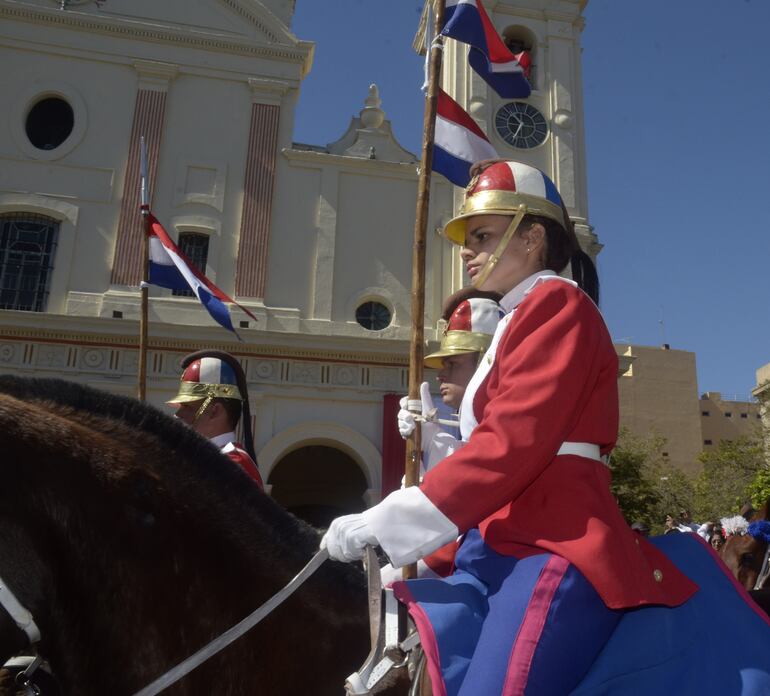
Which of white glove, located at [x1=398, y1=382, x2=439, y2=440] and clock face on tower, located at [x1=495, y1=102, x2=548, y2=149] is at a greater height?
clock face on tower, located at [x1=495, y1=102, x2=548, y2=149]

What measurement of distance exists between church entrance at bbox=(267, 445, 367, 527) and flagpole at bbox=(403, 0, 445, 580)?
13.3m

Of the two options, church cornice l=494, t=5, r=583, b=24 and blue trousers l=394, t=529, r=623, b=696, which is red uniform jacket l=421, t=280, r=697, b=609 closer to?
blue trousers l=394, t=529, r=623, b=696

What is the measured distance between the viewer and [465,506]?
1.95 metres

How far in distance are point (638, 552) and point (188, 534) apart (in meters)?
1.19

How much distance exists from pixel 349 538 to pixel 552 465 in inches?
23.5

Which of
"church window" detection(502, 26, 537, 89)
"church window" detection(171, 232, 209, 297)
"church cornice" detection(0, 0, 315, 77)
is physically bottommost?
"church window" detection(171, 232, 209, 297)

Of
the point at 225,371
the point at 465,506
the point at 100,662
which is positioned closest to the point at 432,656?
the point at 465,506

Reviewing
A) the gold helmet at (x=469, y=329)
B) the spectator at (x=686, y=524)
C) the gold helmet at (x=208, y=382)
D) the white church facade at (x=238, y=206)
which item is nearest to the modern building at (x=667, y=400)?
the spectator at (x=686, y=524)

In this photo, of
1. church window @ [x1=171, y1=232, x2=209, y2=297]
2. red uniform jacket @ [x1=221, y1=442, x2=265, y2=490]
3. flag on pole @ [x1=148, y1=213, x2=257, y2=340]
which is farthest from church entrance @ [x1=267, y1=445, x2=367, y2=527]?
red uniform jacket @ [x1=221, y1=442, x2=265, y2=490]

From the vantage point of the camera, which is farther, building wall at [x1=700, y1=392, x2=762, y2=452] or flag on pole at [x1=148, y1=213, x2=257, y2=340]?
building wall at [x1=700, y1=392, x2=762, y2=452]

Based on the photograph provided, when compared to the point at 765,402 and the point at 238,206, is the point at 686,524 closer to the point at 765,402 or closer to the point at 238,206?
the point at 238,206

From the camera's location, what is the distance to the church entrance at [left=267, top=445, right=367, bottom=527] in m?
18.9

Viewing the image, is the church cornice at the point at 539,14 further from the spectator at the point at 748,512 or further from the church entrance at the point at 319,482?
the spectator at the point at 748,512

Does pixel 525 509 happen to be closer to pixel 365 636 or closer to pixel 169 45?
pixel 365 636
